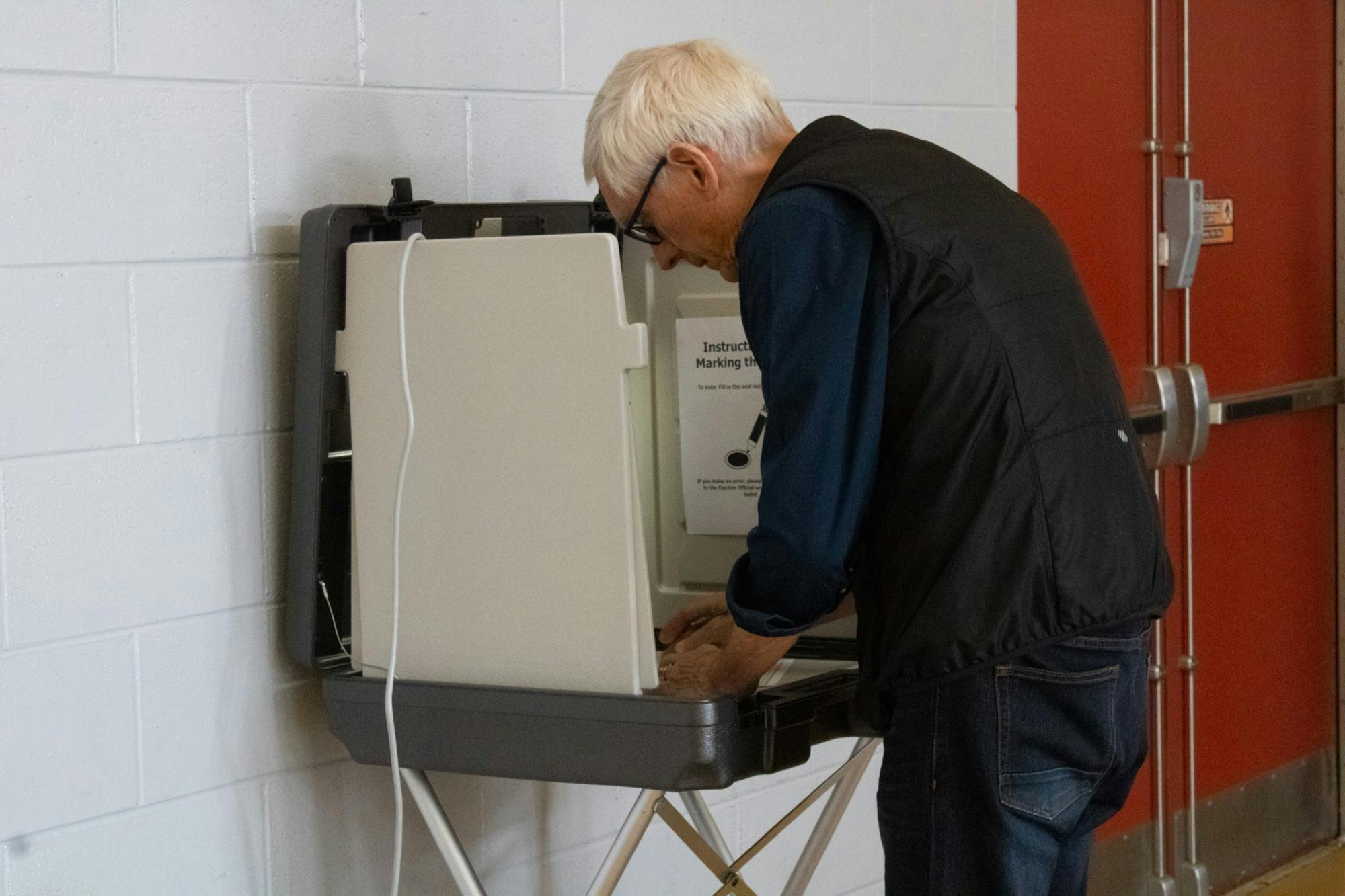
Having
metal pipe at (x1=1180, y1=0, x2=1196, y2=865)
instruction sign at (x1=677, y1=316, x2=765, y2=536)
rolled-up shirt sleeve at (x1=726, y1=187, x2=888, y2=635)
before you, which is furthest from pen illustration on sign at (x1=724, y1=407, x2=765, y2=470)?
metal pipe at (x1=1180, y1=0, x2=1196, y2=865)

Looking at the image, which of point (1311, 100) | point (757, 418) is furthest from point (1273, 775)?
point (757, 418)

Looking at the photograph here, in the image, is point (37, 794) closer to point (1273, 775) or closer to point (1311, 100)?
point (1273, 775)

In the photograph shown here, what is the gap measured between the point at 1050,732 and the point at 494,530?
54 cm

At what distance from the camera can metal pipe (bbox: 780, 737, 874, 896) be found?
1711 mm

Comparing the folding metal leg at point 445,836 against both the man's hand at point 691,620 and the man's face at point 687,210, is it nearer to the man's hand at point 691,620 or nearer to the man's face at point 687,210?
the man's hand at point 691,620

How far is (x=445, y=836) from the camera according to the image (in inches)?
60.7

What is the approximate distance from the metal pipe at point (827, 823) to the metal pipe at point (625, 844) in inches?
10.6

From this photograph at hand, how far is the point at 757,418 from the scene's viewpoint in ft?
5.55

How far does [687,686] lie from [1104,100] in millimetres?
1745

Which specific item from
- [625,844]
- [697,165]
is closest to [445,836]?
[625,844]

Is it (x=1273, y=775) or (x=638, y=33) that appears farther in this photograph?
(x=1273, y=775)

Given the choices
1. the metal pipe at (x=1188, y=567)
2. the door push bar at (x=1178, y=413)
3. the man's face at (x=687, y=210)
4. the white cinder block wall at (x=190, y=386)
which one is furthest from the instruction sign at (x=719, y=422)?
the metal pipe at (x=1188, y=567)

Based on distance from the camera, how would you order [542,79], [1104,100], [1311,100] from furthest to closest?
[1311,100]
[1104,100]
[542,79]

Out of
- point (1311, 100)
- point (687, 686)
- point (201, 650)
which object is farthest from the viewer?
point (1311, 100)
